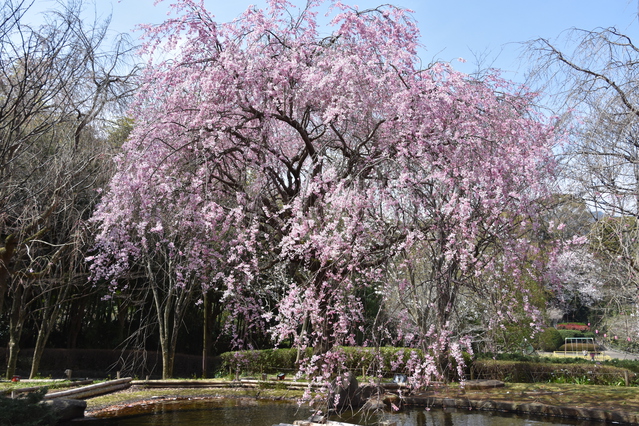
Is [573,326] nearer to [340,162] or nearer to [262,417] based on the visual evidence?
[262,417]

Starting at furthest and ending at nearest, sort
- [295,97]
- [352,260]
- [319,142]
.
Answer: [319,142], [295,97], [352,260]

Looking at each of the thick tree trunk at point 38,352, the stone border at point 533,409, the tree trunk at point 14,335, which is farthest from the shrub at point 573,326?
the tree trunk at point 14,335

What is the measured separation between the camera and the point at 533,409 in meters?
9.17

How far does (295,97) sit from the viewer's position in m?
6.76

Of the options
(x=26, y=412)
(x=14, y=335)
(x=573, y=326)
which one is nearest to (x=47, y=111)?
(x=26, y=412)

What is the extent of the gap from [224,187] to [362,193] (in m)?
3.02

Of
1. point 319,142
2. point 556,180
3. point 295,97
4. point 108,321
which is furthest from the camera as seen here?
point 108,321

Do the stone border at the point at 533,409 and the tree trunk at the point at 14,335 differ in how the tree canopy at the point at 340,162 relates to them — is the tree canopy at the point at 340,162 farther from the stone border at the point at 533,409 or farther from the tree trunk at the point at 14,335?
the tree trunk at the point at 14,335

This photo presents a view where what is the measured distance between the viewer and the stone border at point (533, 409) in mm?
8195

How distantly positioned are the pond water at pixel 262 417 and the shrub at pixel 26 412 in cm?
246

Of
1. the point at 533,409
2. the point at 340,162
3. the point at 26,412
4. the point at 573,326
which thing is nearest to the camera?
the point at 26,412

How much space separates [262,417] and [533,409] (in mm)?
4945

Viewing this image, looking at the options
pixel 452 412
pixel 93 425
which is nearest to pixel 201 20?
pixel 93 425

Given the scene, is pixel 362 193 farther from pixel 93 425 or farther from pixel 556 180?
pixel 93 425
